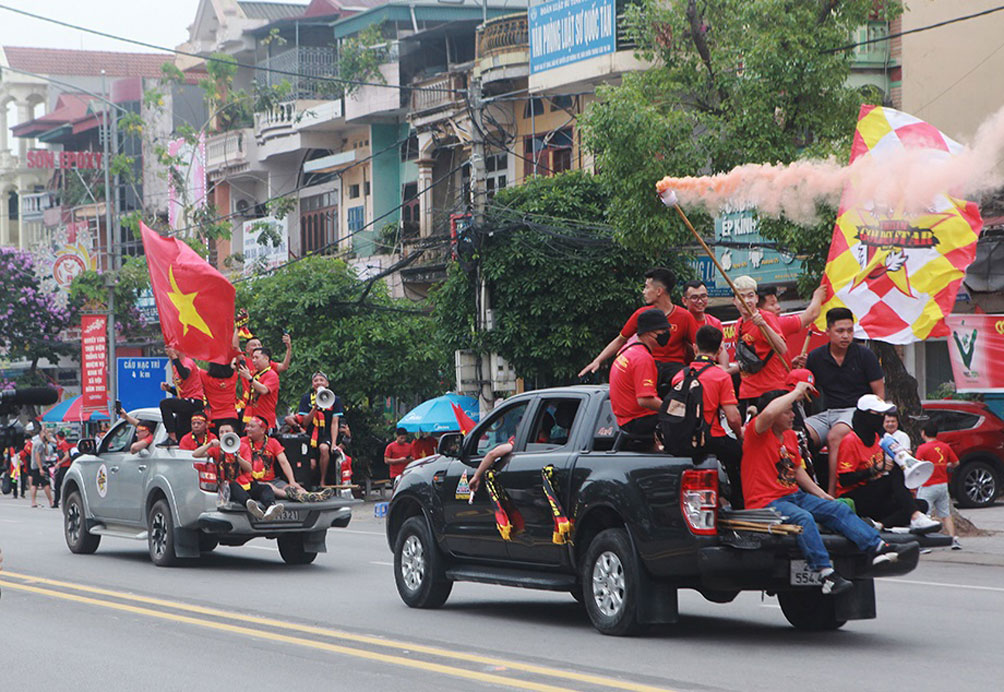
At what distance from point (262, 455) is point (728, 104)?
8.15 m

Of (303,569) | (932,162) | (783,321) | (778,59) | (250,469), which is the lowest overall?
(303,569)

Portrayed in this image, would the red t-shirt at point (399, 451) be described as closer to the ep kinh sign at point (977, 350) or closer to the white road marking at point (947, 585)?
the ep kinh sign at point (977, 350)

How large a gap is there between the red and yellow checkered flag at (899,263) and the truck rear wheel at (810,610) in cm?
247

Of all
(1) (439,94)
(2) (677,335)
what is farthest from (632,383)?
(1) (439,94)

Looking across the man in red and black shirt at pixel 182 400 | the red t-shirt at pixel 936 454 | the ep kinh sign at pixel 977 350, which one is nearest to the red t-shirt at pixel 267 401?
the man in red and black shirt at pixel 182 400

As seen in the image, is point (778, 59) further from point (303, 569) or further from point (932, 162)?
point (303, 569)

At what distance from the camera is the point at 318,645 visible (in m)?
10.7

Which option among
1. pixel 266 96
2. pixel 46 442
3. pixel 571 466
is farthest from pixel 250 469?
pixel 266 96

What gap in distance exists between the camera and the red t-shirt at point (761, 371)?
36.7 ft

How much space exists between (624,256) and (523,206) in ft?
6.66

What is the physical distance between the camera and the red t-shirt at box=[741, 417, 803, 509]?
10.1m

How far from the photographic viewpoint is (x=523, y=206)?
28047 millimetres

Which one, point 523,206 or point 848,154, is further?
point 523,206

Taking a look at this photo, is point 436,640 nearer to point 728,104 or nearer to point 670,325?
point 670,325
